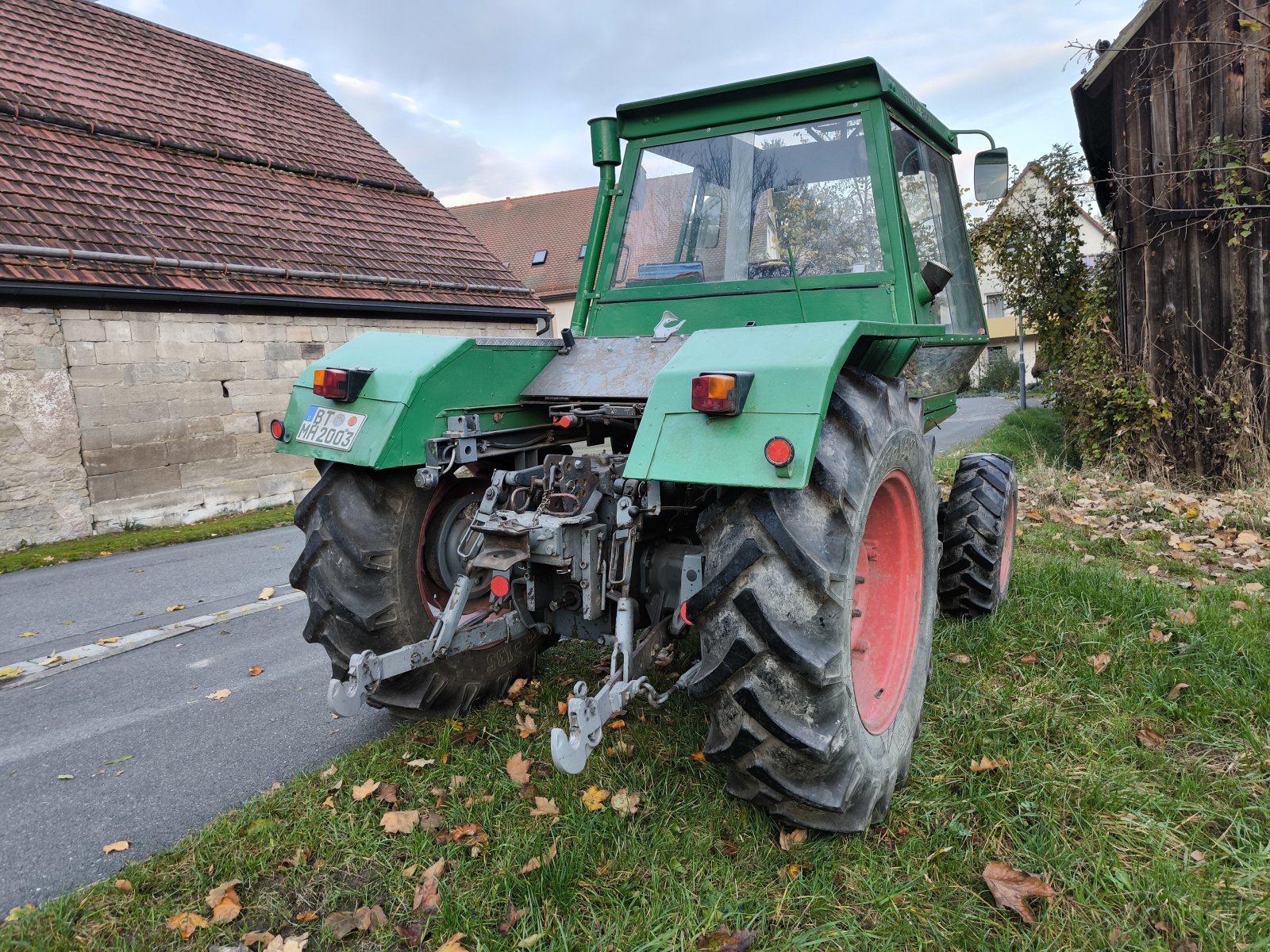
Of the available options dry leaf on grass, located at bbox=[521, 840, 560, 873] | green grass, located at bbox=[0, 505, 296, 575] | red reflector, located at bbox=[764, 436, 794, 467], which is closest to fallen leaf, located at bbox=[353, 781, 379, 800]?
dry leaf on grass, located at bbox=[521, 840, 560, 873]

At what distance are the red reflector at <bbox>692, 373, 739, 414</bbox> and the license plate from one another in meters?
1.30

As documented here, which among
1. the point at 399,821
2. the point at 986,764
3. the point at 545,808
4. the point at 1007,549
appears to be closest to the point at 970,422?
the point at 1007,549

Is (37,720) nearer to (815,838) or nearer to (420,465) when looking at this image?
(420,465)

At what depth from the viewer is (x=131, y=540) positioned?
806 centimetres

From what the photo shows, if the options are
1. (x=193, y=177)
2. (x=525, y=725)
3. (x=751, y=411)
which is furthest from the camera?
(x=193, y=177)

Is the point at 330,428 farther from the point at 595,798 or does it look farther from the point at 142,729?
the point at 142,729

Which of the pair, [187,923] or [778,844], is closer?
[187,923]

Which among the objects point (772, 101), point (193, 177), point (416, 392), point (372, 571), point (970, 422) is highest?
point (193, 177)

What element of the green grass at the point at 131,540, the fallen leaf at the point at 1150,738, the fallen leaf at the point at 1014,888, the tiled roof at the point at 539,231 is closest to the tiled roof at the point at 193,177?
the green grass at the point at 131,540

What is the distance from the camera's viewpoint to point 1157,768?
2.73m

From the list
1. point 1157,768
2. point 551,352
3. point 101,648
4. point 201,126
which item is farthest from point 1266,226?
point 201,126

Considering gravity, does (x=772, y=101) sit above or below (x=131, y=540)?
above

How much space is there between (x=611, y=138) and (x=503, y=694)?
8.03 feet

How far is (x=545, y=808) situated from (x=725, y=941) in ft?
2.60
